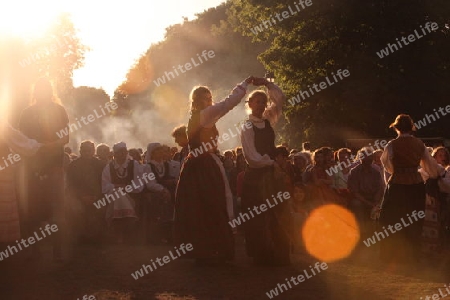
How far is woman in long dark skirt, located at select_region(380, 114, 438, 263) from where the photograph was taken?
37.1 feet

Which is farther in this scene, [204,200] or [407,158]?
[407,158]

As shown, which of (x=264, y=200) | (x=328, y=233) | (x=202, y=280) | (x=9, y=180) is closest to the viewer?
(x=9, y=180)

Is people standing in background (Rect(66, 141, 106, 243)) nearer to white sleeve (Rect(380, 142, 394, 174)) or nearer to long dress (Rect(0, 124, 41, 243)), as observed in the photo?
long dress (Rect(0, 124, 41, 243))

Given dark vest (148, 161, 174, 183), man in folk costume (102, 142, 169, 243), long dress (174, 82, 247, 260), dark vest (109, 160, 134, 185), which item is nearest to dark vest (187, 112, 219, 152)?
long dress (174, 82, 247, 260)

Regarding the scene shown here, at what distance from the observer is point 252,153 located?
34.7 feet

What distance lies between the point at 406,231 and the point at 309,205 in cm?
242

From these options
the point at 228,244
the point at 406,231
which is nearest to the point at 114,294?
the point at 228,244

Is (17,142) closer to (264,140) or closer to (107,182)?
(264,140)

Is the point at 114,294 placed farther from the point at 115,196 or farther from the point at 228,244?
the point at 115,196

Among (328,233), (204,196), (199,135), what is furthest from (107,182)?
(199,135)

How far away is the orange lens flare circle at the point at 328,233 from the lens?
12.9 m

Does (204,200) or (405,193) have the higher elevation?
(204,200)

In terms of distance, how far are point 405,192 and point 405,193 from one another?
0.01m

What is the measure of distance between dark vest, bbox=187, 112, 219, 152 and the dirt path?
1505 millimetres
